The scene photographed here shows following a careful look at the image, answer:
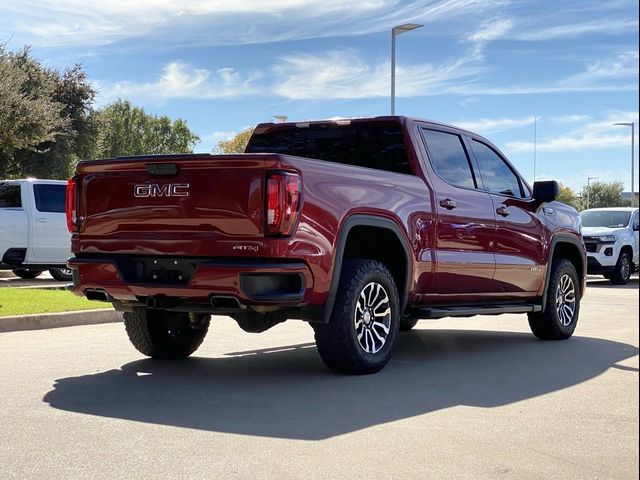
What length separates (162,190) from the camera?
6.53 metres

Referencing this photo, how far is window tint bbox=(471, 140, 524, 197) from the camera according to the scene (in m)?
8.78

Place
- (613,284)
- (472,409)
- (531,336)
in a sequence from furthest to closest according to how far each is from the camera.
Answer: (613,284) → (531,336) → (472,409)

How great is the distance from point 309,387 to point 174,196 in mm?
1644

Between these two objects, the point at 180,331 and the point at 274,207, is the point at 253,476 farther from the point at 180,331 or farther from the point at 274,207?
the point at 180,331

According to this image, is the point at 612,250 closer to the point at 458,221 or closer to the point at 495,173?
the point at 495,173

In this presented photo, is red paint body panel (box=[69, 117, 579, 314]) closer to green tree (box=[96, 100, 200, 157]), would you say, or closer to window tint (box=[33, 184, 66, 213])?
window tint (box=[33, 184, 66, 213])

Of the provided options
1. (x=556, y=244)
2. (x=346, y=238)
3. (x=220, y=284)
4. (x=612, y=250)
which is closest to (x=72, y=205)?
(x=220, y=284)

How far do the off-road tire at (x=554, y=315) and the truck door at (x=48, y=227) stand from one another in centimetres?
1054

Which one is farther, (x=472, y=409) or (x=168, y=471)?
(x=472, y=409)

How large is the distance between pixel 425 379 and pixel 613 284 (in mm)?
15188

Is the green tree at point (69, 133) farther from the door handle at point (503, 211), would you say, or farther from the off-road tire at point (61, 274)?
the door handle at point (503, 211)

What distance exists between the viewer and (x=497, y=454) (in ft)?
15.5

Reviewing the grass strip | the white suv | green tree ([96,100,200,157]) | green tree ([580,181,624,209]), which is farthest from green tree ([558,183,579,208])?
the grass strip

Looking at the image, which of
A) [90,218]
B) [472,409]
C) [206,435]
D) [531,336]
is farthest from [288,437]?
[531,336]
